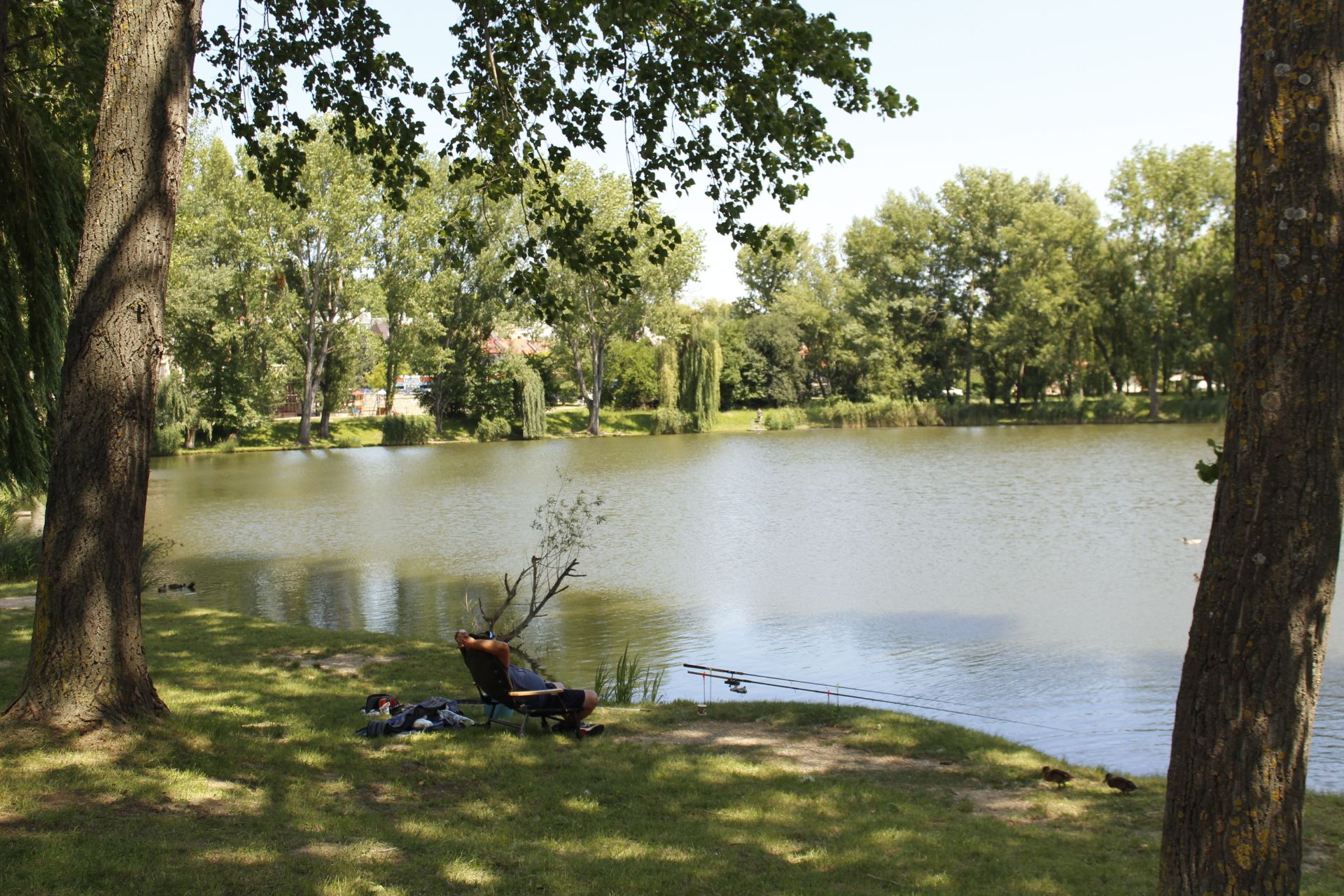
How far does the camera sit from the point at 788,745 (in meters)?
7.10

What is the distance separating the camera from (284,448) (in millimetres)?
49031

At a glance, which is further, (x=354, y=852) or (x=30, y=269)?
(x=30, y=269)

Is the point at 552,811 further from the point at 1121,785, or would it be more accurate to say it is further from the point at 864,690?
the point at 864,690

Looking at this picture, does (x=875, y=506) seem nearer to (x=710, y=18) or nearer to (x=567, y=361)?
(x=710, y=18)

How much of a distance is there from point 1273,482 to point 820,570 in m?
13.8

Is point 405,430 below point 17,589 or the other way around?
the other way around

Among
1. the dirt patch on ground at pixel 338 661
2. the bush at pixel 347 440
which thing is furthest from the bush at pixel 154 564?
the bush at pixel 347 440

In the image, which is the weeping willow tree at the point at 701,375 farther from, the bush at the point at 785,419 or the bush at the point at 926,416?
the bush at the point at 926,416

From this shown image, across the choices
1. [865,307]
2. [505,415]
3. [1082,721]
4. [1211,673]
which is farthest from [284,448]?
[1211,673]

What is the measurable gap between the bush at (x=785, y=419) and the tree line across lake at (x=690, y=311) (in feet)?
11.3

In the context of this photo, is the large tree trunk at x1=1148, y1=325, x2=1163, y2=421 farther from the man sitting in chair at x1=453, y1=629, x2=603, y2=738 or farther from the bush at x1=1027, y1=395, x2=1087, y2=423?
the man sitting in chair at x1=453, y1=629, x2=603, y2=738

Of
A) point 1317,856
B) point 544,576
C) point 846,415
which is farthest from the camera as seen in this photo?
point 846,415

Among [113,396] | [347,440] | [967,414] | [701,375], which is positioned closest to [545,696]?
[113,396]

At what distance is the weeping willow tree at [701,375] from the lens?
184 feet
